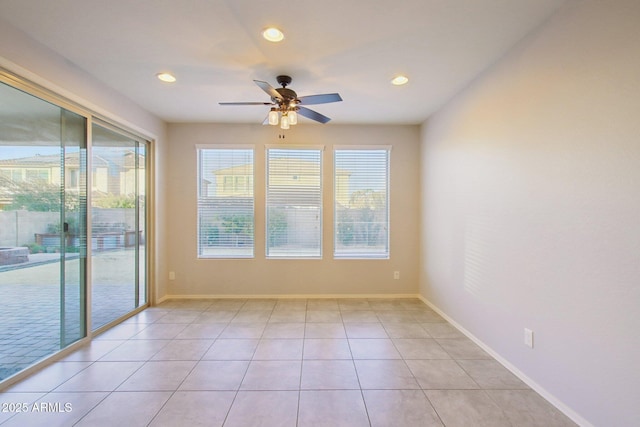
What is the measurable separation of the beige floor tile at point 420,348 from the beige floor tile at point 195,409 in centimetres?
162

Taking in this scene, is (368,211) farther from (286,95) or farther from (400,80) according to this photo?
(286,95)

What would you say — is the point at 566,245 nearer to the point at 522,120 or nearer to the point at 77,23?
the point at 522,120

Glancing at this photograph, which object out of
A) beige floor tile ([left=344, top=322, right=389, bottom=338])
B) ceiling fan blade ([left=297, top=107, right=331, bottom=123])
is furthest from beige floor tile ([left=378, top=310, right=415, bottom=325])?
ceiling fan blade ([left=297, top=107, right=331, bottom=123])

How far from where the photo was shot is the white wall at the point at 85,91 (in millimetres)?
2049

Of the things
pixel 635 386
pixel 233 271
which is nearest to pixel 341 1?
pixel 635 386

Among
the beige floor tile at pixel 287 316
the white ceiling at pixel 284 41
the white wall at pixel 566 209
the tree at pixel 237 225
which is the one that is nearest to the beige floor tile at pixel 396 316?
the white wall at pixel 566 209

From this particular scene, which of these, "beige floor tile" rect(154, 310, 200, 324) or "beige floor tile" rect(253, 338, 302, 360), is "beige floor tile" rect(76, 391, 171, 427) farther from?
"beige floor tile" rect(154, 310, 200, 324)

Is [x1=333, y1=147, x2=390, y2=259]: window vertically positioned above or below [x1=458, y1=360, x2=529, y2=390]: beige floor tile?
above

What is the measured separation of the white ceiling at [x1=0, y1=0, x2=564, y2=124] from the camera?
1863mm

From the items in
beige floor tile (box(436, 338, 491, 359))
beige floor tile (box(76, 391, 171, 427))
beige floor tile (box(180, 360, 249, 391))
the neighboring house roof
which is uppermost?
the neighboring house roof

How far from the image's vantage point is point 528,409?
188 cm

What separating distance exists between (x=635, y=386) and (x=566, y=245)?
2.65ft

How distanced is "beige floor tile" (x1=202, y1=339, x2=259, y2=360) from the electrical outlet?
2357mm

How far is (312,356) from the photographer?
2570 mm
